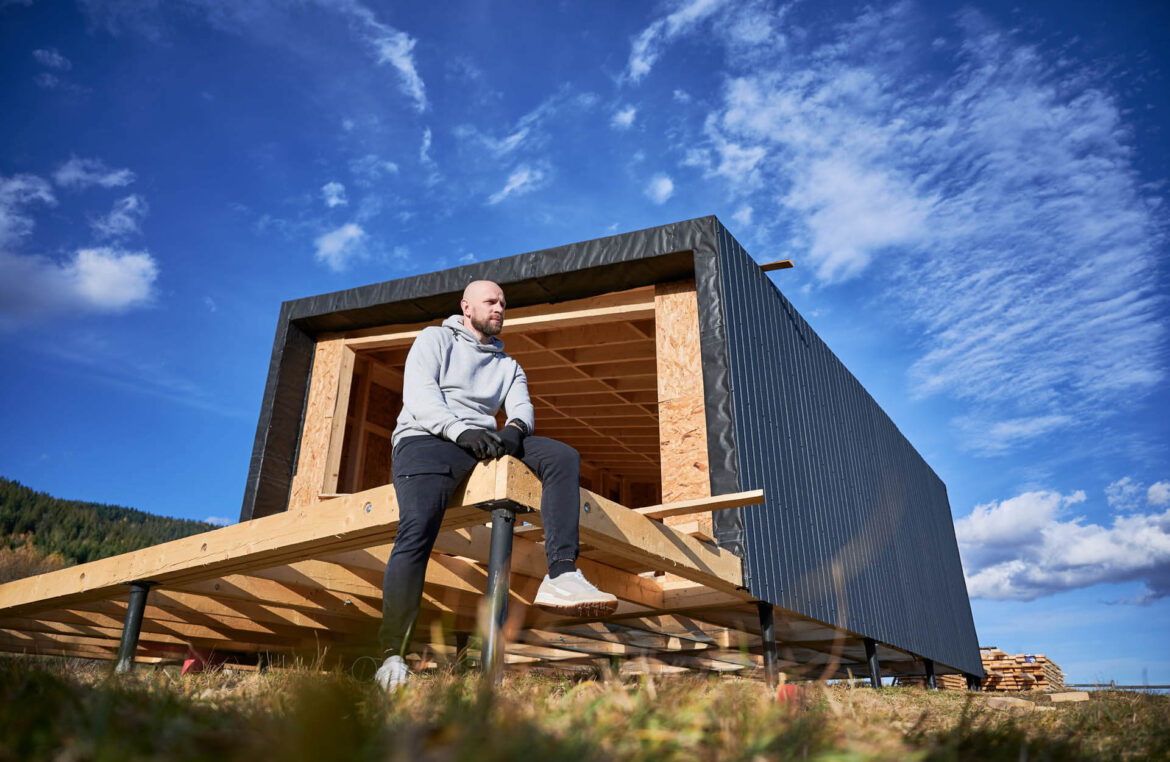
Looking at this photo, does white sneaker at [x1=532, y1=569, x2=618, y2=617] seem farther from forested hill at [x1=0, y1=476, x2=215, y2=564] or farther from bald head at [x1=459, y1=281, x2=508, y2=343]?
forested hill at [x1=0, y1=476, x2=215, y2=564]

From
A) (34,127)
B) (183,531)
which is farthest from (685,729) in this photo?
Result: (34,127)

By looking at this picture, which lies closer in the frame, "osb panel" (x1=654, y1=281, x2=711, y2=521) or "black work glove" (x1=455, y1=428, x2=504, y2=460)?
"black work glove" (x1=455, y1=428, x2=504, y2=460)

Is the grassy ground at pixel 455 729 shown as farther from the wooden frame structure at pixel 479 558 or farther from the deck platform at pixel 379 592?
the wooden frame structure at pixel 479 558

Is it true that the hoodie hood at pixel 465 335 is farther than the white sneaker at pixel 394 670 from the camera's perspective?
Yes

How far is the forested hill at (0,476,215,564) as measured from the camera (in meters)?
32.4

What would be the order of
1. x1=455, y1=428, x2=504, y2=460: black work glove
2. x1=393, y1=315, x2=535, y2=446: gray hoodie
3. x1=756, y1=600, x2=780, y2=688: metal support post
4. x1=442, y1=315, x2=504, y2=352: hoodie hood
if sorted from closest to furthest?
x1=455, y1=428, x2=504, y2=460: black work glove
x1=393, y1=315, x2=535, y2=446: gray hoodie
x1=442, y1=315, x2=504, y2=352: hoodie hood
x1=756, y1=600, x2=780, y2=688: metal support post

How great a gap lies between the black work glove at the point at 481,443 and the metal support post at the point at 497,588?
1.09 feet

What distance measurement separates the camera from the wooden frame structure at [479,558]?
4.72 meters

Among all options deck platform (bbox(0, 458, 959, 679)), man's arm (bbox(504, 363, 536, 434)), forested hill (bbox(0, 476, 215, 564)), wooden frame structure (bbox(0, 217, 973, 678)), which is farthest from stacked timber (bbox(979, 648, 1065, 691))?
forested hill (bbox(0, 476, 215, 564))

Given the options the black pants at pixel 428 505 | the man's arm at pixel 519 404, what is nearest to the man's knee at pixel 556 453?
the black pants at pixel 428 505

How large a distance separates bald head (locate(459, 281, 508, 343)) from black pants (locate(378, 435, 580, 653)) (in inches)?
31.2

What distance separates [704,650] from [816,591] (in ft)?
6.55

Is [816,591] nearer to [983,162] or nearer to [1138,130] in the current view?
[983,162]

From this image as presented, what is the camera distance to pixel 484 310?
427 centimetres
